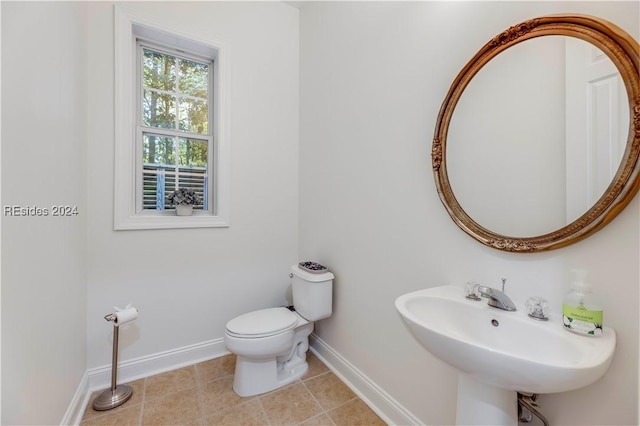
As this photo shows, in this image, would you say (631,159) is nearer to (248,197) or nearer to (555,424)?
(555,424)

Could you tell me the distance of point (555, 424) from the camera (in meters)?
0.88

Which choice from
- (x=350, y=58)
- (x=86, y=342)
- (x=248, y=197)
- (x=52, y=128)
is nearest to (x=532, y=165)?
(x=350, y=58)

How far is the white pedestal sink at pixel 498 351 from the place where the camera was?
66 centimetres

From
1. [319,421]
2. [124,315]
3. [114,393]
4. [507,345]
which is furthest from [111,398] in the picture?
[507,345]

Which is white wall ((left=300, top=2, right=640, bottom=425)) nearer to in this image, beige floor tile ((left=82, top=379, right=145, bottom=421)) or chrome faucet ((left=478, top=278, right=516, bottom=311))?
chrome faucet ((left=478, top=278, right=516, bottom=311))

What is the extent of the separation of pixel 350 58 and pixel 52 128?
158 cm

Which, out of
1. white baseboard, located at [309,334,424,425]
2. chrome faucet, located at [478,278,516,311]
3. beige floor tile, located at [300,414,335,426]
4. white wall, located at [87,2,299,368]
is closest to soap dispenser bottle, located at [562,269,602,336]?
chrome faucet, located at [478,278,516,311]

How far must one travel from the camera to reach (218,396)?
5.33ft

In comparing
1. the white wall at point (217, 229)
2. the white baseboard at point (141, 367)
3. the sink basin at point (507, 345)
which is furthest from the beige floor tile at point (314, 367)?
the sink basin at point (507, 345)

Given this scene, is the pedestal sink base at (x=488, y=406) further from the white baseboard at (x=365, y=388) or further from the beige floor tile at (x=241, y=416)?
the beige floor tile at (x=241, y=416)

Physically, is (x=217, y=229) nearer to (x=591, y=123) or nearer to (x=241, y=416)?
(x=241, y=416)

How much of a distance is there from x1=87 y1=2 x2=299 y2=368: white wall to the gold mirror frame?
1454 millimetres

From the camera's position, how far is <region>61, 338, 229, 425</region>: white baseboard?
1.47 metres

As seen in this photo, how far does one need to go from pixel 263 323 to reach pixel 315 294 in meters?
0.37
